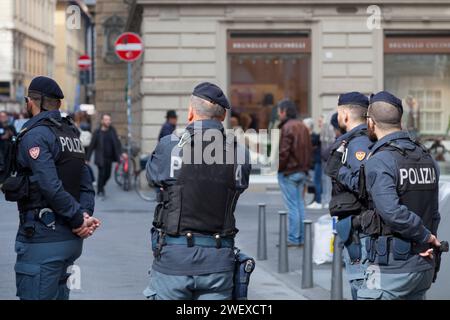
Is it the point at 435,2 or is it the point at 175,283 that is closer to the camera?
the point at 175,283

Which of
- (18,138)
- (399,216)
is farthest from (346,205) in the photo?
(18,138)

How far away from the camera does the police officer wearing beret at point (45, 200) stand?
7.56m

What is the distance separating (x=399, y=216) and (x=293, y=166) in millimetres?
8927

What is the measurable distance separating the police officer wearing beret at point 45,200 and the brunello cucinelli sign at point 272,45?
19.7m

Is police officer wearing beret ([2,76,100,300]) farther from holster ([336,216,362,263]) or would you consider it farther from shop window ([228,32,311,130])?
shop window ([228,32,311,130])

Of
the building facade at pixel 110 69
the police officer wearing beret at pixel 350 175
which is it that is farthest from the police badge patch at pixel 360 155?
the building facade at pixel 110 69

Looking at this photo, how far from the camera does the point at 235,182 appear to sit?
22.7 feet

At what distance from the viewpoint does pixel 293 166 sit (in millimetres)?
16047

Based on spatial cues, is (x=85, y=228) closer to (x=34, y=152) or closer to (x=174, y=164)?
(x=34, y=152)

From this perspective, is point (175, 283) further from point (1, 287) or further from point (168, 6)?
point (168, 6)

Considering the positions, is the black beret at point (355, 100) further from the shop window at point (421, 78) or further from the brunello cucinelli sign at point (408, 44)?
the brunello cucinelli sign at point (408, 44)

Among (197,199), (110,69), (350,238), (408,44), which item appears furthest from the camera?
(110,69)

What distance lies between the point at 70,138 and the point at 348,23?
66.6 feet
